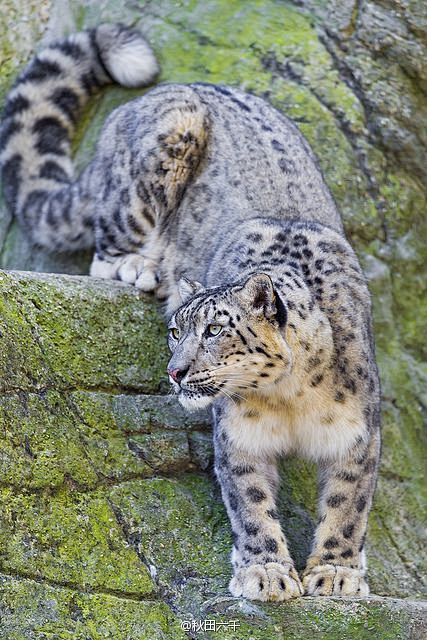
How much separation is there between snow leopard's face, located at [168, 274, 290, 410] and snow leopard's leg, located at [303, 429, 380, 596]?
0.62 m

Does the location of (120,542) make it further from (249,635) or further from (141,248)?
(141,248)

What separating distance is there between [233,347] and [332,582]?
1092mm

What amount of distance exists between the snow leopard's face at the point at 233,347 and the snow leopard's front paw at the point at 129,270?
1518mm

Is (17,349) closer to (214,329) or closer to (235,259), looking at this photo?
(214,329)

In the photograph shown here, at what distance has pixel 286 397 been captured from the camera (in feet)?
15.9

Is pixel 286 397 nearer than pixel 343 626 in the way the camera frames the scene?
No

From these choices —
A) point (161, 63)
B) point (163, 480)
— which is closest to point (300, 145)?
point (161, 63)

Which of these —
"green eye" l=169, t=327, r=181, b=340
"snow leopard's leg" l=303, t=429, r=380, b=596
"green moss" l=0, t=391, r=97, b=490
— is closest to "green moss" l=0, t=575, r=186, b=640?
"green moss" l=0, t=391, r=97, b=490

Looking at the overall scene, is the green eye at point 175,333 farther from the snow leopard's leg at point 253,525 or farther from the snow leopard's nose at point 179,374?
the snow leopard's leg at point 253,525

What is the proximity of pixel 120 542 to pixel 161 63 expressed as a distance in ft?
12.3

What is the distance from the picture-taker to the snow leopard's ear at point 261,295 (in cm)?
461

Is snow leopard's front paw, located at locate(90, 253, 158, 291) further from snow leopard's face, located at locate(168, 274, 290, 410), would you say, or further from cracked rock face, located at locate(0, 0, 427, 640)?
snow leopard's face, located at locate(168, 274, 290, 410)

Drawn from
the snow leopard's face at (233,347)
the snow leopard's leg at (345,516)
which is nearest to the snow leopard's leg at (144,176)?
the snow leopard's face at (233,347)

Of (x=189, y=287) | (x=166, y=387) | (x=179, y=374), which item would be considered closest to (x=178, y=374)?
(x=179, y=374)
